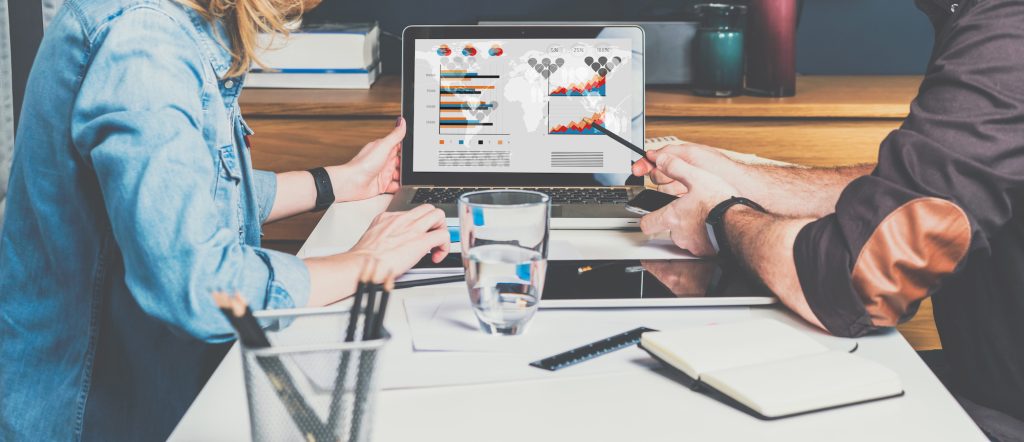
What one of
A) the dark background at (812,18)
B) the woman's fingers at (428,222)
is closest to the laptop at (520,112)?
the woman's fingers at (428,222)

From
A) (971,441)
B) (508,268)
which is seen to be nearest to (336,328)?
(508,268)

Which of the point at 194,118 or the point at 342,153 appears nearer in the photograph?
the point at 194,118

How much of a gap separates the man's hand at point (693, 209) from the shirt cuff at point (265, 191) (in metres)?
0.55

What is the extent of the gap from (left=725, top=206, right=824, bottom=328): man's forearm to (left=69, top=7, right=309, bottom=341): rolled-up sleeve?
51cm

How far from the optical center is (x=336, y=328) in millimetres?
653

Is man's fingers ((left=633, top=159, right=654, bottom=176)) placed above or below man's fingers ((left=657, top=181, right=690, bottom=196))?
above

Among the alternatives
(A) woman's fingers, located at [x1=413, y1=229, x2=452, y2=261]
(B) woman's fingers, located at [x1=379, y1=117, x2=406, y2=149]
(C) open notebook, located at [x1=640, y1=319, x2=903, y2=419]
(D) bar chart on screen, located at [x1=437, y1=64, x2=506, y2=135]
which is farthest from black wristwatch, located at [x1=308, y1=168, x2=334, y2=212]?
(C) open notebook, located at [x1=640, y1=319, x2=903, y2=419]

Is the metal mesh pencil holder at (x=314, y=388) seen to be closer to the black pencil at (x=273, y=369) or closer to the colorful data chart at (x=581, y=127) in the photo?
Answer: the black pencil at (x=273, y=369)

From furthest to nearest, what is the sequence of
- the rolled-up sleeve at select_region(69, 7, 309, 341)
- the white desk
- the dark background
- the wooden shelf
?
the dark background, the wooden shelf, the rolled-up sleeve at select_region(69, 7, 309, 341), the white desk

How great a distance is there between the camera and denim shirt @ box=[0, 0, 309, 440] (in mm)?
860

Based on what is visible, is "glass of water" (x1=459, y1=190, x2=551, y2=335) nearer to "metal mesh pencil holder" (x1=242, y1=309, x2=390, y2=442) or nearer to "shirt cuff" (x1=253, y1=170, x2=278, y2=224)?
"metal mesh pencil holder" (x1=242, y1=309, x2=390, y2=442)

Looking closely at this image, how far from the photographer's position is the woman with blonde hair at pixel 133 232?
861 millimetres

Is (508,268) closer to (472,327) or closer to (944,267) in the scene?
(472,327)

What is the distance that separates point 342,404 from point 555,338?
0.33 meters
